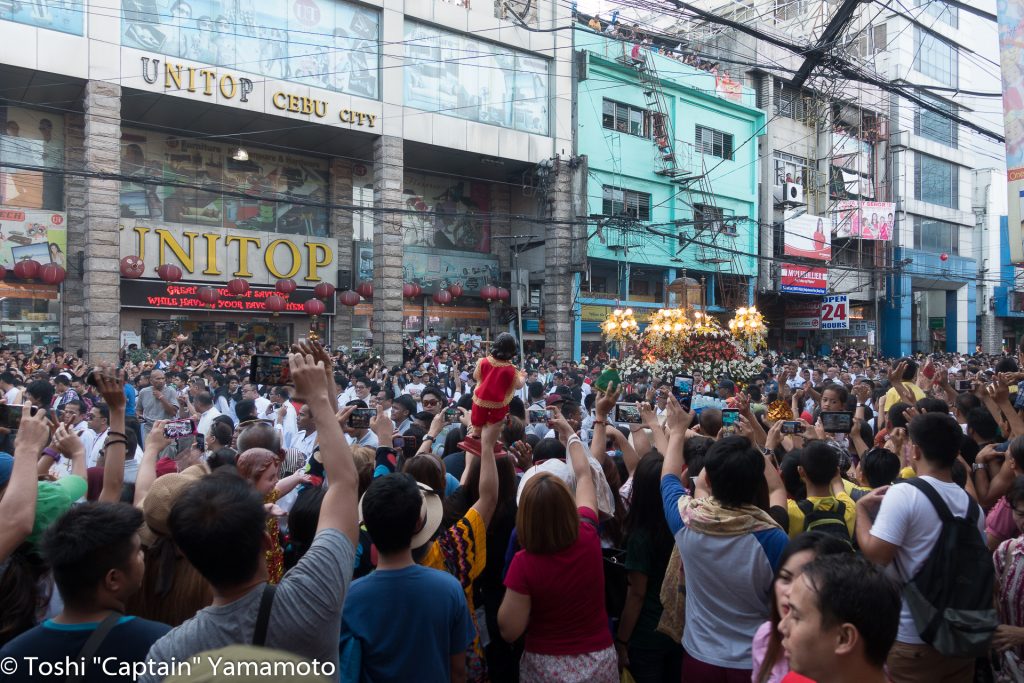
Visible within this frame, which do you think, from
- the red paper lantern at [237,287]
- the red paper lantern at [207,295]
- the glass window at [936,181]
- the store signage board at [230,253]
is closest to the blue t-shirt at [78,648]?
the red paper lantern at [237,287]

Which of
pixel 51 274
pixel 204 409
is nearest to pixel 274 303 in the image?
pixel 51 274

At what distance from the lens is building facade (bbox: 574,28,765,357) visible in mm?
26078

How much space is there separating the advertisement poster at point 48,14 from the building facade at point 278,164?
0.05 metres

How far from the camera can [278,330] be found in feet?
74.9

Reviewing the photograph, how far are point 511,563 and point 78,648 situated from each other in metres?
1.63

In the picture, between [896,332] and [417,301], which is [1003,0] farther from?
[896,332]

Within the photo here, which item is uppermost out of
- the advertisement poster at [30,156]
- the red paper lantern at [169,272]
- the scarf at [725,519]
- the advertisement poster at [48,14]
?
the advertisement poster at [48,14]

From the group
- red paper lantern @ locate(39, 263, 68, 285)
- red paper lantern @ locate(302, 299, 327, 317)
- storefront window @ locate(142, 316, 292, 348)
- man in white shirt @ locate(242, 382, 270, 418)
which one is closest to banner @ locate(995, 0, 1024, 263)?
man in white shirt @ locate(242, 382, 270, 418)

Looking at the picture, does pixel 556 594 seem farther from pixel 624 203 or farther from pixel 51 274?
pixel 624 203

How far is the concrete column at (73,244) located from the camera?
18.8 meters

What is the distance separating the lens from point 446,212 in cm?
2488

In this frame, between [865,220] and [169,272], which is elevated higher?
[865,220]

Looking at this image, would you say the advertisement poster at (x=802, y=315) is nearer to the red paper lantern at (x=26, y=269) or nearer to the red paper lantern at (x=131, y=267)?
the red paper lantern at (x=131, y=267)

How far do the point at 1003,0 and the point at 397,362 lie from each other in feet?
56.5
